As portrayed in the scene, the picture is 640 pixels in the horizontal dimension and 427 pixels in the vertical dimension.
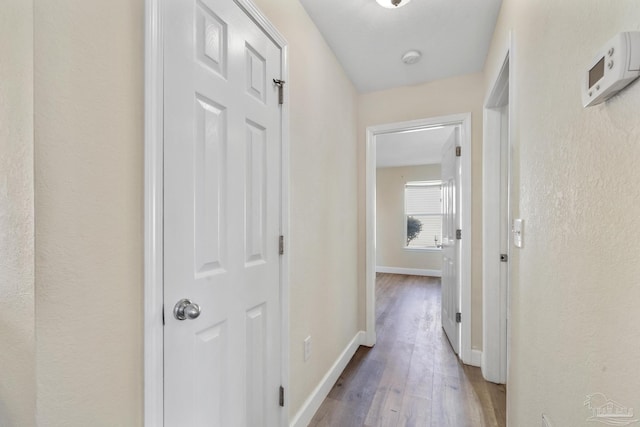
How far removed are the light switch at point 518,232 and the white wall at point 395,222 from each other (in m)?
4.75

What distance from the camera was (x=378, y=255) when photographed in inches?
247

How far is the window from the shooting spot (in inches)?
231

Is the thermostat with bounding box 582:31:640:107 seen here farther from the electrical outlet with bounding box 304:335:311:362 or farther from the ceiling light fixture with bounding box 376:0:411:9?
the electrical outlet with bounding box 304:335:311:362

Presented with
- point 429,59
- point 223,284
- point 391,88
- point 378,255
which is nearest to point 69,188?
point 223,284

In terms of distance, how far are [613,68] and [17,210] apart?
3.93 feet

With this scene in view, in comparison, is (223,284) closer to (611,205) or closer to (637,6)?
(611,205)

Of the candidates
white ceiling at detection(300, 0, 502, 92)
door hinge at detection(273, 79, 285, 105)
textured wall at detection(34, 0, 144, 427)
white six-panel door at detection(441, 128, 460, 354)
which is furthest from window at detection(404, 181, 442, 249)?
textured wall at detection(34, 0, 144, 427)

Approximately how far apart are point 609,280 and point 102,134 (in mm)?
1234

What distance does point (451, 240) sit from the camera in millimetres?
2672

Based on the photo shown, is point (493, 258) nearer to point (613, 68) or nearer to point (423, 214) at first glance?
point (613, 68)

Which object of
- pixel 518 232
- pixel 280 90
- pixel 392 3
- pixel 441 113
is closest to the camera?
pixel 518 232

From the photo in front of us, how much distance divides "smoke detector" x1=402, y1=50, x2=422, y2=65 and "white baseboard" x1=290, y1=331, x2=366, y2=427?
2340 millimetres

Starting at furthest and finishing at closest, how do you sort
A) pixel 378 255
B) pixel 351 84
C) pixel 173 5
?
pixel 378 255 < pixel 351 84 < pixel 173 5

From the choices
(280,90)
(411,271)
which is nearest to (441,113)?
(280,90)
